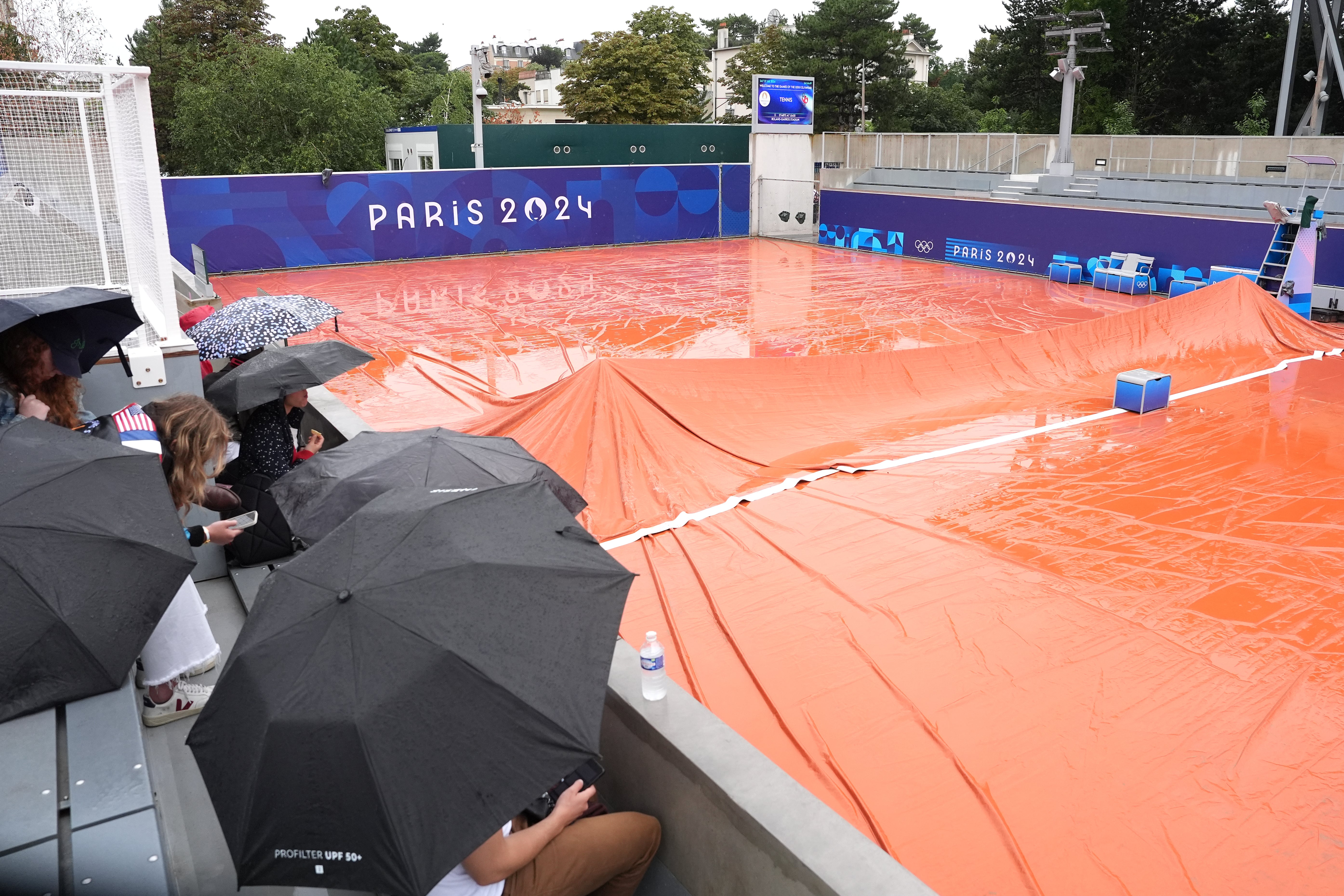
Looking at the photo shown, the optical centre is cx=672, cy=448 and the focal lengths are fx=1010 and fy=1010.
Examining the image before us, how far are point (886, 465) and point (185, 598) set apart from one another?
510cm

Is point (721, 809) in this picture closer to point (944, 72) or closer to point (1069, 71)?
point (1069, 71)

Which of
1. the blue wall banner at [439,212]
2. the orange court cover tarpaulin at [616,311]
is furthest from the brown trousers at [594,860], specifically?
the blue wall banner at [439,212]

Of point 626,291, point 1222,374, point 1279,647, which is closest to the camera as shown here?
point 1279,647

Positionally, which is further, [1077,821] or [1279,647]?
[1279,647]

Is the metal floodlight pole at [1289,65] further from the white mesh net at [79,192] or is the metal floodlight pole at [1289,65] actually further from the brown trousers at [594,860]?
the brown trousers at [594,860]

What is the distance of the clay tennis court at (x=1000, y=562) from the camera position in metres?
3.72

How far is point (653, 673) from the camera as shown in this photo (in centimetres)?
320

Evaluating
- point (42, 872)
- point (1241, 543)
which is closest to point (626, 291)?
point (1241, 543)

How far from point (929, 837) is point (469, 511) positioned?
1996 mm

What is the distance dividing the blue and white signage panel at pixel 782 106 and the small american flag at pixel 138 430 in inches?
803

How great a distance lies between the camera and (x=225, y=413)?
18.0ft

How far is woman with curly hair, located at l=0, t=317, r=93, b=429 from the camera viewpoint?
4.17 meters

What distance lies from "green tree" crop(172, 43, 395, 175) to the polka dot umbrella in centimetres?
2719

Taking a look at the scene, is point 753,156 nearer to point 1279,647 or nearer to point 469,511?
point 1279,647
